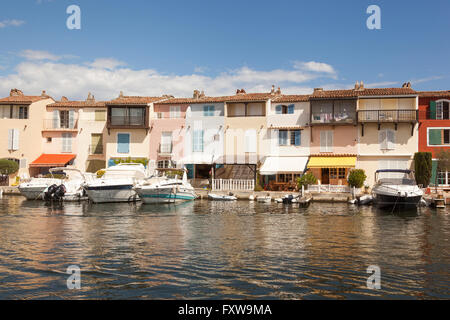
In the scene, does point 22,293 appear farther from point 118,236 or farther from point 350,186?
point 350,186

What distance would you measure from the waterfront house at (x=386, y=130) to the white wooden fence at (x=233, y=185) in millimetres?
9503

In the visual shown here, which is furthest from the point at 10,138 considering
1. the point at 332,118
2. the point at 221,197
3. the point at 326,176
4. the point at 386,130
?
the point at 386,130

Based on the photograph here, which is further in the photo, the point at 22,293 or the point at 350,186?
the point at 350,186

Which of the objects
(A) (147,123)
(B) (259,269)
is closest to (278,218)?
(B) (259,269)

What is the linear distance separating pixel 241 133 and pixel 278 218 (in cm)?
1786

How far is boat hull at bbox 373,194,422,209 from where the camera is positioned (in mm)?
27547

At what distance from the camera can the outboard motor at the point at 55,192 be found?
3291 cm

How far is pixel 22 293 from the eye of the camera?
9984mm

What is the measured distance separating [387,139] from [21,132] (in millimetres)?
34510

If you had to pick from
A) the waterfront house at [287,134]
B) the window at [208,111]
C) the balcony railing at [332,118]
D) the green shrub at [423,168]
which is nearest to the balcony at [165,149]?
the window at [208,111]

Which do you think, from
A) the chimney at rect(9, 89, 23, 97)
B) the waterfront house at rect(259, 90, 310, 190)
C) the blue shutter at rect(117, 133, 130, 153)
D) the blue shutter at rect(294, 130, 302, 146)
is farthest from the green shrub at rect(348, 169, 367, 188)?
the chimney at rect(9, 89, 23, 97)

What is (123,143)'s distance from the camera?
144 ft

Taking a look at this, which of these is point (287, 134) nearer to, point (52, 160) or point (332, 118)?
point (332, 118)

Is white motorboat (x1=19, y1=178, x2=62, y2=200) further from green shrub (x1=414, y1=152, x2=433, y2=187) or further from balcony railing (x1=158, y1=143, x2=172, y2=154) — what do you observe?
green shrub (x1=414, y1=152, x2=433, y2=187)
